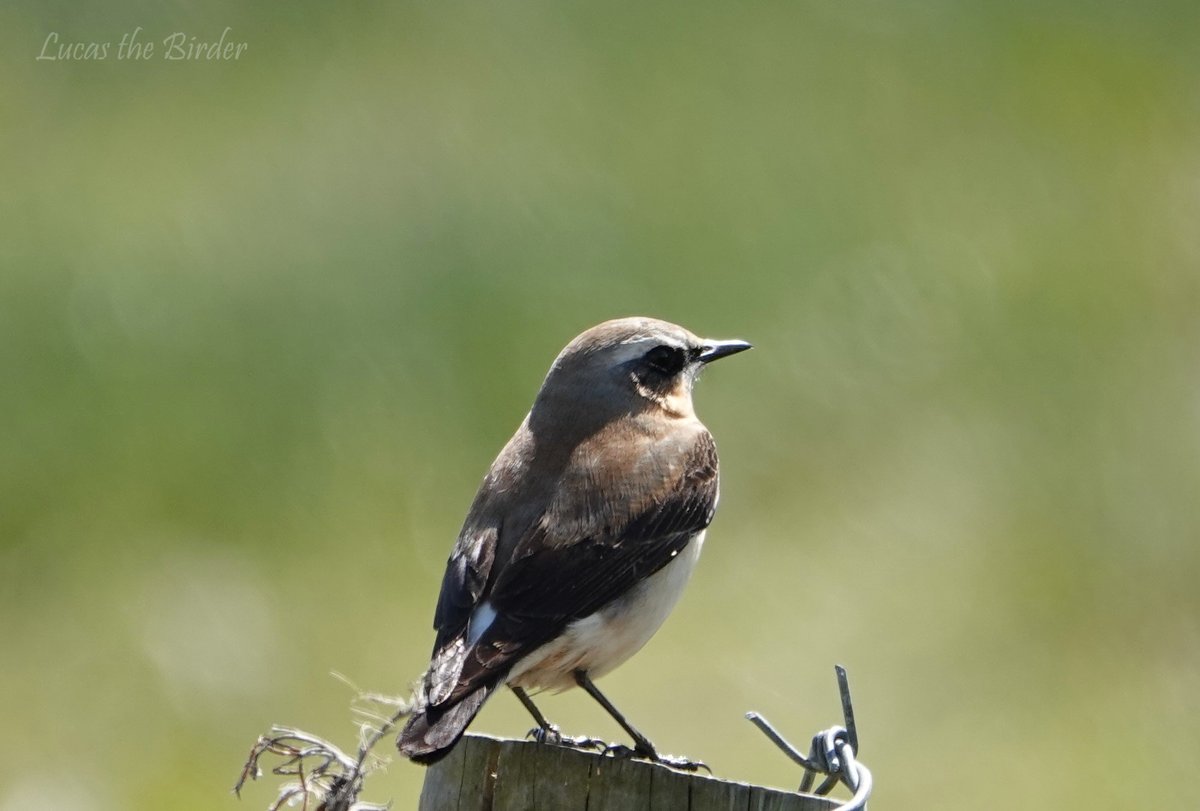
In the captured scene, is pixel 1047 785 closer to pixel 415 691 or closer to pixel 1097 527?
pixel 1097 527

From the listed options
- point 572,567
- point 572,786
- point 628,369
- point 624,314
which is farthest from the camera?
point 624,314

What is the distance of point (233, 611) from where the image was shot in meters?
12.0

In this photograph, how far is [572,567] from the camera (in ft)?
19.8

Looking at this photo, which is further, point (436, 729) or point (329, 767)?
point (329, 767)

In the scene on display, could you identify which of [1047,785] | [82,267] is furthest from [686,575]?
[82,267]

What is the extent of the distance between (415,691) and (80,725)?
6.52 metres

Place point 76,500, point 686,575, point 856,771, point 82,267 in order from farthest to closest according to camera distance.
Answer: point 82,267 → point 76,500 → point 686,575 → point 856,771

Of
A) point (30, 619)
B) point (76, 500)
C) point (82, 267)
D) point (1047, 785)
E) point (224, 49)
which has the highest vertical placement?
point (224, 49)

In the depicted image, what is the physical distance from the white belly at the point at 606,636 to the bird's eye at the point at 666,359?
112 cm

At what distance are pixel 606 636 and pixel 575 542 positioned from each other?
35 cm

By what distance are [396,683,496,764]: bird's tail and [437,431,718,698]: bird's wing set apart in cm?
33

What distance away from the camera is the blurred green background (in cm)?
1138

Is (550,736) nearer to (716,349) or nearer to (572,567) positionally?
(572,567)

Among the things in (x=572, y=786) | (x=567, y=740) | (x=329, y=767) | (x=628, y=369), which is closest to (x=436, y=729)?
(x=329, y=767)
